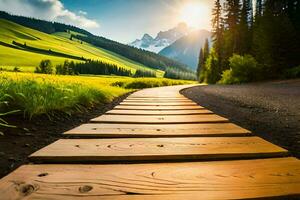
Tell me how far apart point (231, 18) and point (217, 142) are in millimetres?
45992

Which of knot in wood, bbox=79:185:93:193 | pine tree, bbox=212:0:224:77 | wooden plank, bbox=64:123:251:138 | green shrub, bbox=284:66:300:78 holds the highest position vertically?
pine tree, bbox=212:0:224:77

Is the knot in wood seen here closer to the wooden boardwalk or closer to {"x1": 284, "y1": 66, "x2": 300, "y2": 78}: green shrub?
the wooden boardwalk

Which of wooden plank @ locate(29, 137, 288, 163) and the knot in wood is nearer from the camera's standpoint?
the knot in wood

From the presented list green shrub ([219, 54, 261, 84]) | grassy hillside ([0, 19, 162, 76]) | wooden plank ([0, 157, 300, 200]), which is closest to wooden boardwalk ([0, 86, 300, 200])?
wooden plank ([0, 157, 300, 200])

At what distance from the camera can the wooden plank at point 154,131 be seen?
2777mm

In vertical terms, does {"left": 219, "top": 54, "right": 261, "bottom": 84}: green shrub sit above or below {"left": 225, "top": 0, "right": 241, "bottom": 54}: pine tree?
below

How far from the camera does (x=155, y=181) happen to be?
58.5 inches

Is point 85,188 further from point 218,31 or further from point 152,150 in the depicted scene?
point 218,31

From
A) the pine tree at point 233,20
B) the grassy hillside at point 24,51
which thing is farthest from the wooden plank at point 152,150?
the grassy hillside at point 24,51

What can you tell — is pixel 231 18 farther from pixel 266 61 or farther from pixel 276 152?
pixel 276 152

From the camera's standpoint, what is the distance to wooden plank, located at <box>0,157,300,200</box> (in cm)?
132

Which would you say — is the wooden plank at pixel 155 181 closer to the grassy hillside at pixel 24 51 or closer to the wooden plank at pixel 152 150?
the wooden plank at pixel 152 150

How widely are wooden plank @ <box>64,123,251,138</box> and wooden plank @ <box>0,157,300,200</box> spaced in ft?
3.38

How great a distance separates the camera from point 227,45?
151 feet
